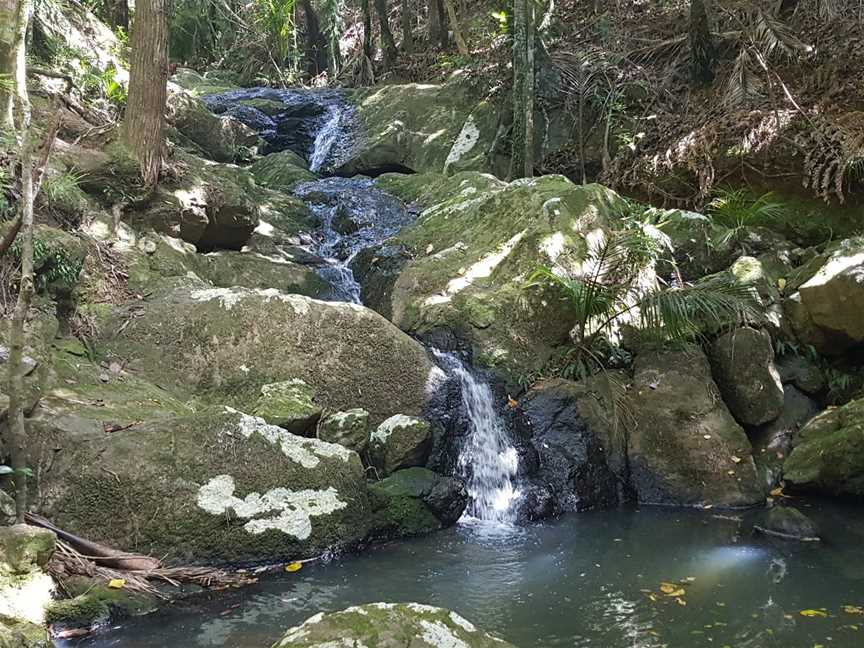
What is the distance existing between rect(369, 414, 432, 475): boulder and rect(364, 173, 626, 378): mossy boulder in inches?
57.9

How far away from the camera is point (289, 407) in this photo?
6188 millimetres

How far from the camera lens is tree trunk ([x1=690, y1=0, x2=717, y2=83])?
1077 centimetres

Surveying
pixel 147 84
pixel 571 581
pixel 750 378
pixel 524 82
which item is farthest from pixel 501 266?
pixel 147 84

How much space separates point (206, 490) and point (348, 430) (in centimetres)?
146

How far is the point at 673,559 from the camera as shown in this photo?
5.44 m

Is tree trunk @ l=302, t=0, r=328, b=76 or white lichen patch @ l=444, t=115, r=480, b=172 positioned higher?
tree trunk @ l=302, t=0, r=328, b=76

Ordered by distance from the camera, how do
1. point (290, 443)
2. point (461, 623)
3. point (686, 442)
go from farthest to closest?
point (686, 442) < point (290, 443) < point (461, 623)

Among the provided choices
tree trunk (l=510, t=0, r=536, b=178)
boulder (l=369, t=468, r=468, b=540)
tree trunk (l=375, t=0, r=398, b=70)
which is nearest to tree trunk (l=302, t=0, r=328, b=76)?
tree trunk (l=375, t=0, r=398, b=70)

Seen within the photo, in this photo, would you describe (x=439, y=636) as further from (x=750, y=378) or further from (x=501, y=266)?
(x=501, y=266)

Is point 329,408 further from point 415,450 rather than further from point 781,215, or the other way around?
point 781,215

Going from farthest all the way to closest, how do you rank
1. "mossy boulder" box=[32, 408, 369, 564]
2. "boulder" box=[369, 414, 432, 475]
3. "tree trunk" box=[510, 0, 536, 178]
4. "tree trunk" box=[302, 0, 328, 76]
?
"tree trunk" box=[302, 0, 328, 76] < "tree trunk" box=[510, 0, 536, 178] < "boulder" box=[369, 414, 432, 475] < "mossy boulder" box=[32, 408, 369, 564]

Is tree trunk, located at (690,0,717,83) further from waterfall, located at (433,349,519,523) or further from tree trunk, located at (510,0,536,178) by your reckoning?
waterfall, located at (433,349,519,523)

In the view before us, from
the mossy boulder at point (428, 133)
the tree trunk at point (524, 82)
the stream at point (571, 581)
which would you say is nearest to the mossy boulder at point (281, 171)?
the mossy boulder at point (428, 133)

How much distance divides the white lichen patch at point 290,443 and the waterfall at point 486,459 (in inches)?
60.3
